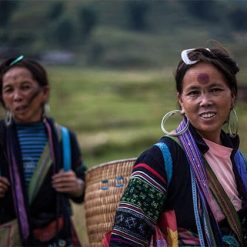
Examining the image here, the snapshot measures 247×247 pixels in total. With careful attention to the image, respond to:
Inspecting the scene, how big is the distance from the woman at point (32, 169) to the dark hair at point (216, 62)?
1.22 meters

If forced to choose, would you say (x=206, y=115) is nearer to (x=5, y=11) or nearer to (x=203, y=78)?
(x=203, y=78)

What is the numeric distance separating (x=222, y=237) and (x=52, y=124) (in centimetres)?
159

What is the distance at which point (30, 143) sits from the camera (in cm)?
345

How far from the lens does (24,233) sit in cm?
327

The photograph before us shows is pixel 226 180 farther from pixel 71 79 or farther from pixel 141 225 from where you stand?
pixel 71 79

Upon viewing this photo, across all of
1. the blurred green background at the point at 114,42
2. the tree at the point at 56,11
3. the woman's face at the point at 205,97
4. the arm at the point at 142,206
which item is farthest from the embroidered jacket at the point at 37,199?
the tree at the point at 56,11

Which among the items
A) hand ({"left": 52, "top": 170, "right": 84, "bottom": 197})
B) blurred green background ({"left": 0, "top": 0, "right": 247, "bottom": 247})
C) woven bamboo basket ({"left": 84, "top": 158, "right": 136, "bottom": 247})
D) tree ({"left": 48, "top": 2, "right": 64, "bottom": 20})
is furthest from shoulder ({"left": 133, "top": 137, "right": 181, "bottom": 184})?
tree ({"left": 48, "top": 2, "right": 64, "bottom": 20})

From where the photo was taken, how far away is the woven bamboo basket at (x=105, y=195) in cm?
294

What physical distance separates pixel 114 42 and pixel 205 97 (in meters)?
66.3

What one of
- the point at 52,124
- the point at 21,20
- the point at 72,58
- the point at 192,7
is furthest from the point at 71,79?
the point at 52,124

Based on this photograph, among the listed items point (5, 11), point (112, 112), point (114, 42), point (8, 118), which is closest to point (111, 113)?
point (112, 112)

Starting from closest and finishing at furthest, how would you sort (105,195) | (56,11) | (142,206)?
(142,206)
(105,195)
(56,11)

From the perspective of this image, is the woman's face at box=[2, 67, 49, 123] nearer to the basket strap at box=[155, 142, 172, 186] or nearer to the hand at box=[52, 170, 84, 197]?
the hand at box=[52, 170, 84, 197]

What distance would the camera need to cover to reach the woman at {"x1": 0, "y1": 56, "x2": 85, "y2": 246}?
10.8ft
